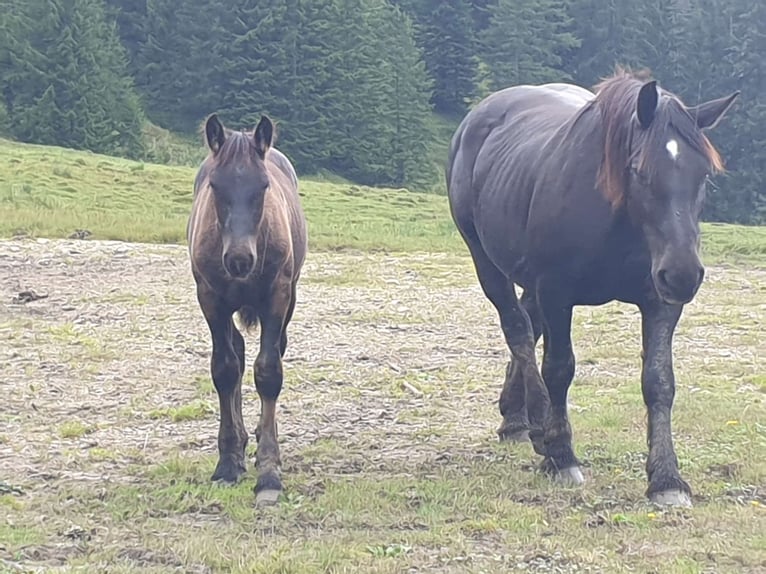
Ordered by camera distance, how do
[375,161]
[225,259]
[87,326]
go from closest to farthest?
1. [225,259]
2. [87,326]
3. [375,161]

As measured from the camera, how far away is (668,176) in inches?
189

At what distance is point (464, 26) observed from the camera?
6181 centimetres

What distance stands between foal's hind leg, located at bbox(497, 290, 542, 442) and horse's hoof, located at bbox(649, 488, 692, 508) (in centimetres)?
158

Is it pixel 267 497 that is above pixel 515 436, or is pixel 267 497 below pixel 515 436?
above

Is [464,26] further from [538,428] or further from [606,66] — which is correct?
[538,428]

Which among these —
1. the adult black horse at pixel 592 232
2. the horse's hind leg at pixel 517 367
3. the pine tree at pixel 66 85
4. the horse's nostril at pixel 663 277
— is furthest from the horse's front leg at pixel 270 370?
the pine tree at pixel 66 85

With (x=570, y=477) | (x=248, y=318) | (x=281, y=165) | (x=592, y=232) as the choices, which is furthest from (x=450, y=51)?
(x=570, y=477)

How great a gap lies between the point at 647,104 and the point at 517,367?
2.44m

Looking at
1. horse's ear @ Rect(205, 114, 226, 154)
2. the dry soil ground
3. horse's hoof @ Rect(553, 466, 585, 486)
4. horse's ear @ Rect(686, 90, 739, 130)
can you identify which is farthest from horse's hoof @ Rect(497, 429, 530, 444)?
horse's ear @ Rect(205, 114, 226, 154)

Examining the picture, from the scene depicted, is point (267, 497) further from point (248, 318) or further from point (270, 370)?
point (248, 318)

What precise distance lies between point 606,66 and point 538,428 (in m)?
57.7

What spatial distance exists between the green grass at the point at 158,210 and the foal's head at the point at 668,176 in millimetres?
13893

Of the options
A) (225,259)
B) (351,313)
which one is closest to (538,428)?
(225,259)

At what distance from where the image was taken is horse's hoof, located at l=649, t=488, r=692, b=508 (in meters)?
5.02
